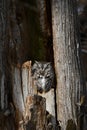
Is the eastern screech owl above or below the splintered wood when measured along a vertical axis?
above

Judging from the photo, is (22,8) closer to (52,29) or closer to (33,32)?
(33,32)

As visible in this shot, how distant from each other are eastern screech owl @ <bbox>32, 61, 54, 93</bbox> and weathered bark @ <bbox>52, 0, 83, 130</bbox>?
55 millimetres

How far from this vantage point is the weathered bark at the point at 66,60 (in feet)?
8.13

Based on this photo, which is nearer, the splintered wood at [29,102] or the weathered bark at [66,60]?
the splintered wood at [29,102]

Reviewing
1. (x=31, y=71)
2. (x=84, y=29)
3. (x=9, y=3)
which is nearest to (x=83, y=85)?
(x=31, y=71)

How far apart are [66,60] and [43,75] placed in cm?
17

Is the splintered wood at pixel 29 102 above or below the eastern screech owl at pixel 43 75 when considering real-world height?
below

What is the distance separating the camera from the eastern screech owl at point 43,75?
8.06 ft

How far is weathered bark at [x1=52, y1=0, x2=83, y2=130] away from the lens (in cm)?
248

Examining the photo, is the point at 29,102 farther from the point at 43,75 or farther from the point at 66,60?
the point at 66,60

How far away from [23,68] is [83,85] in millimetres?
406

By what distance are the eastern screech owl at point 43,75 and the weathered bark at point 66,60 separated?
55mm

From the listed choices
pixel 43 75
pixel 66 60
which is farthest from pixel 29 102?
pixel 66 60

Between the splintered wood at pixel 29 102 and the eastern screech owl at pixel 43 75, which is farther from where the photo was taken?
the eastern screech owl at pixel 43 75
